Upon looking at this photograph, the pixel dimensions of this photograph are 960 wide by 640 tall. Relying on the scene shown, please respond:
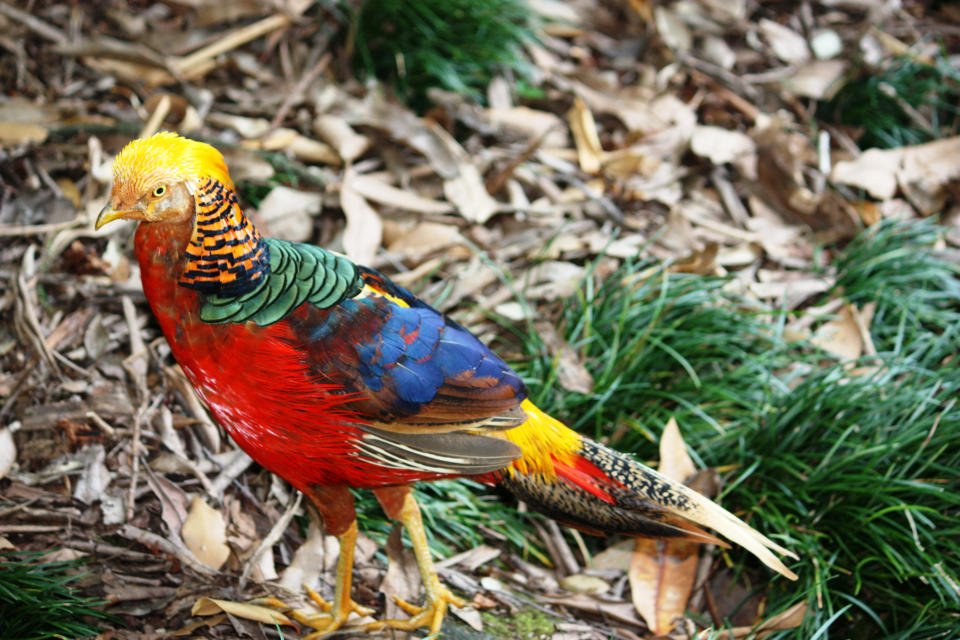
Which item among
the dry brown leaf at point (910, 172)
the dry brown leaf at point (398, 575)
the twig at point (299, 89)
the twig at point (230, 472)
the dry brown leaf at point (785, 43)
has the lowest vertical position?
the dry brown leaf at point (398, 575)

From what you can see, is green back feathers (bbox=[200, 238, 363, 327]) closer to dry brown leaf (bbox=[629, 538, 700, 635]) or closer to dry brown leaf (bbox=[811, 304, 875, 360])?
dry brown leaf (bbox=[629, 538, 700, 635])

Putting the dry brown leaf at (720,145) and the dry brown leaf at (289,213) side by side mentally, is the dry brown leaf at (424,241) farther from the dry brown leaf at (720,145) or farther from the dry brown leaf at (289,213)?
the dry brown leaf at (720,145)

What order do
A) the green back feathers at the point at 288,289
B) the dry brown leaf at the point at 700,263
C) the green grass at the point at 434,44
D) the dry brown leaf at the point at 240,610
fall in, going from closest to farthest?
the green back feathers at the point at 288,289
the dry brown leaf at the point at 240,610
the dry brown leaf at the point at 700,263
the green grass at the point at 434,44

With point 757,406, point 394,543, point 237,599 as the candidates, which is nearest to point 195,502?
point 237,599

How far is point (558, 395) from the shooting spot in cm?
361

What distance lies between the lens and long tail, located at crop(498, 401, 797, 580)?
9.21 ft

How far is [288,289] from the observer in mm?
2469

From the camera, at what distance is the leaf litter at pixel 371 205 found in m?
2.98

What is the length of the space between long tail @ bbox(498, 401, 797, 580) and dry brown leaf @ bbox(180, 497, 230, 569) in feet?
3.18

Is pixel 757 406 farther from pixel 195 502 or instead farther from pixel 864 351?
pixel 195 502

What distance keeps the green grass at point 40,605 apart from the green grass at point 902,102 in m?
4.73

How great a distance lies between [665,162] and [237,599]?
10.6ft

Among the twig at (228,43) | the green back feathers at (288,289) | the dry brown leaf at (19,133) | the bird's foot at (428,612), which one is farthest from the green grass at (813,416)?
the dry brown leaf at (19,133)

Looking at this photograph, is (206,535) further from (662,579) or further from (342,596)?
(662,579)
